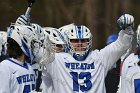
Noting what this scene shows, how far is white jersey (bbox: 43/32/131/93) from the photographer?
754 cm

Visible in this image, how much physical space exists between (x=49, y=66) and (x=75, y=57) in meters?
0.32

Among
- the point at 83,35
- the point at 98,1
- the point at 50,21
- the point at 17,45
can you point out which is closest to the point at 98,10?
the point at 98,1

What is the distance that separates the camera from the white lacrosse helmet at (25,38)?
22.6ft

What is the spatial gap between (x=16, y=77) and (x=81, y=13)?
803 centimetres

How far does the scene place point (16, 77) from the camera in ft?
22.1

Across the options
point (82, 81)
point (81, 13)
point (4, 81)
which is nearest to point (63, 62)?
point (82, 81)

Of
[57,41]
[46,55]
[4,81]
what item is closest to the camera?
[4,81]

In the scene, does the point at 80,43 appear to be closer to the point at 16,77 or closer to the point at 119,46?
the point at 119,46

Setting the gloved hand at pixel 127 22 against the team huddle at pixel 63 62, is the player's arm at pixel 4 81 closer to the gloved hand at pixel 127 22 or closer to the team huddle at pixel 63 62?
the team huddle at pixel 63 62

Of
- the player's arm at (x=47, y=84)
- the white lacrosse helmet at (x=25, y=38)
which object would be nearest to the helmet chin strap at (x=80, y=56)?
the player's arm at (x=47, y=84)

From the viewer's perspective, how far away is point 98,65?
25.1ft

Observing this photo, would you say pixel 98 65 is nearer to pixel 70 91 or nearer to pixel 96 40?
pixel 70 91

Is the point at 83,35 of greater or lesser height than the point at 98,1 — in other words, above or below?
below

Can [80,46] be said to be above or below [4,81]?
above
